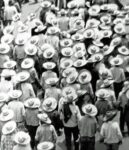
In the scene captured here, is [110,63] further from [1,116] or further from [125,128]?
[1,116]

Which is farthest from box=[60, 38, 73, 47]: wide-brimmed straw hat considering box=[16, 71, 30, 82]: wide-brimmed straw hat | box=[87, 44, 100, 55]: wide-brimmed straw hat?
box=[16, 71, 30, 82]: wide-brimmed straw hat

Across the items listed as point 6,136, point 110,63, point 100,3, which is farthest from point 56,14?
point 6,136

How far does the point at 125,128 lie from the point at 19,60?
4579mm

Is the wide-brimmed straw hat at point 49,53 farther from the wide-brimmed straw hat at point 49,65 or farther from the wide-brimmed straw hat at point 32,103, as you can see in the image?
the wide-brimmed straw hat at point 32,103

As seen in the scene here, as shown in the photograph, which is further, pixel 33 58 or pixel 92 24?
pixel 92 24

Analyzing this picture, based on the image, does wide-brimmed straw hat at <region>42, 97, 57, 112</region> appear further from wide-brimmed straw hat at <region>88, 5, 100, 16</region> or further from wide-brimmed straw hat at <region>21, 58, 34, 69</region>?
wide-brimmed straw hat at <region>88, 5, 100, 16</region>

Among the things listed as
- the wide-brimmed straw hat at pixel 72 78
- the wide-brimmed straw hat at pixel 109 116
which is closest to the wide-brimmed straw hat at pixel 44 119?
the wide-brimmed straw hat at pixel 109 116

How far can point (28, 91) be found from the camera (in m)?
14.1

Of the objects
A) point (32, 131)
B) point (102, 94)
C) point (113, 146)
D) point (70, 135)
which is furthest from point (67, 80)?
point (113, 146)

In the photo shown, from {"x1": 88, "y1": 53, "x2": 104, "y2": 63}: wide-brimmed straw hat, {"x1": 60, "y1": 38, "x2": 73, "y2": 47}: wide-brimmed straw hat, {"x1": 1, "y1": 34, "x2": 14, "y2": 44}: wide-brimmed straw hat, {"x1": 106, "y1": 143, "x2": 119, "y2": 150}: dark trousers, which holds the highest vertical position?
{"x1": 1, "y1": 34, "x2": 14, "y2": 44}: wide-brimmed straw hat

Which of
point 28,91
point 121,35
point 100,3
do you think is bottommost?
point 28,91

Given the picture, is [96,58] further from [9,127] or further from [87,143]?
[9,127]

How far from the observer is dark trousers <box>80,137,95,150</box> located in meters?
12.5

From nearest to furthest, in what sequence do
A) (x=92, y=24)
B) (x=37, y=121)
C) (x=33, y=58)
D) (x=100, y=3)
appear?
(x=37, y=121), (x=33, y=58), (x=92, y=24), (x=100, y=3)
